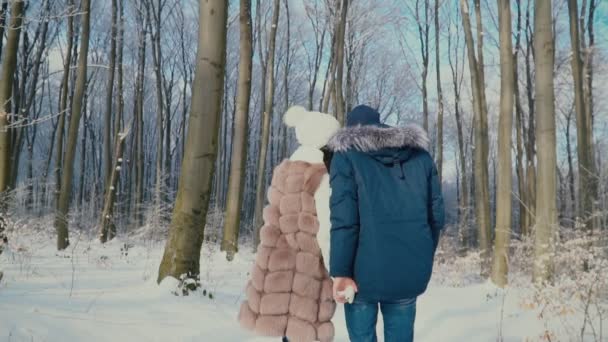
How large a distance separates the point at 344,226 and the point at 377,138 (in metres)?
0.48

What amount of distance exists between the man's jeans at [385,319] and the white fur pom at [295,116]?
4.41 ft

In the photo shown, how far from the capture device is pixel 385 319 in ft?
8.16

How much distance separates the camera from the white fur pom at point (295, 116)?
10.6 feet

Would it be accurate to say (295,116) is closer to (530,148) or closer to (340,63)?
(340,63)

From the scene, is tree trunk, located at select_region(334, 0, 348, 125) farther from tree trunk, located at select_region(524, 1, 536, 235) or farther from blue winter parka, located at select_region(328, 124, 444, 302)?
blue winter parka, located at select_region(328, 124, 444, 302)

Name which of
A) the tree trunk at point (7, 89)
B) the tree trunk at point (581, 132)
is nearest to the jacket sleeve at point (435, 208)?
the tree trunk at point (7, 89)

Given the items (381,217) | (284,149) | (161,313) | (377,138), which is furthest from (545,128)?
(284,149)

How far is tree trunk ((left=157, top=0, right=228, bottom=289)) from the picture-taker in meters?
5.37

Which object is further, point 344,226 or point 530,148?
point 530,148

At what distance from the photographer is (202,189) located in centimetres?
549

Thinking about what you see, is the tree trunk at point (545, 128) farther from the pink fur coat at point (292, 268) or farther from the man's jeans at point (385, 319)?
the man's jeans at point (385, 319)

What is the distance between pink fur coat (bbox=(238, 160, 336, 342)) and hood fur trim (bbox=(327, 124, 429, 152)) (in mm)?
618

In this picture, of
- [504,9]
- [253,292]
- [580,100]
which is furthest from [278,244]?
[580,100]

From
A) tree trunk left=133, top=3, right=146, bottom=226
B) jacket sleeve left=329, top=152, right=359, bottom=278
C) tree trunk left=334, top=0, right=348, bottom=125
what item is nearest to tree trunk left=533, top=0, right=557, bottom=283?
jacket sleeve left=329, top=152, right=359, bottom=278
